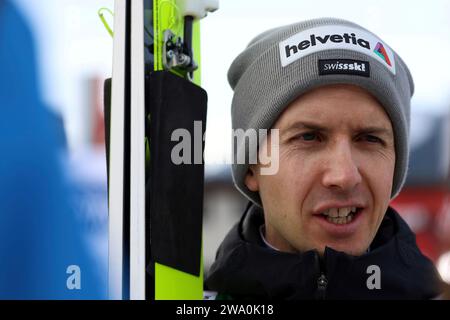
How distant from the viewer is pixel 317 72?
1.92m

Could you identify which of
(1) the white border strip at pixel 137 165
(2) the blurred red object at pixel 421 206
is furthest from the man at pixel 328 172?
(2) the blurred red object at pixel 421 206

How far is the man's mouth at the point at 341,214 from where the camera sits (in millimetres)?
1922

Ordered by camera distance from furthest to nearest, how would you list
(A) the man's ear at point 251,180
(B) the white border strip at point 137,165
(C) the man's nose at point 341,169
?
(A) the man's ear at point 251,180, (C) the man's nose at point 341,169, (B) the white border strip at point 137,165

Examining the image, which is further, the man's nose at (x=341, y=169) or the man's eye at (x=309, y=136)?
the man's eye at (x=309, y=136)

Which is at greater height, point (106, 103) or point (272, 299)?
point (106, 103)

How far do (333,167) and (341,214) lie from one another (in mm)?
149

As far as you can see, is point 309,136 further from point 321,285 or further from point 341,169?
point 321,285

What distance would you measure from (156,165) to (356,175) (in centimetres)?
57

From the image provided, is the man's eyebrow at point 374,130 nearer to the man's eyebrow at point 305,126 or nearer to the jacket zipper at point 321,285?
the man's eyebrow at point 305,126

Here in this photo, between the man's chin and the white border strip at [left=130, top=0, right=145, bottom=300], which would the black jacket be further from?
the white border strip at [left=130, top=0, right=145, bottom=300]

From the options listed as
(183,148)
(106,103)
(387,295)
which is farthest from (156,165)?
(387,295)

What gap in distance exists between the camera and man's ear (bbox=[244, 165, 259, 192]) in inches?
85.1

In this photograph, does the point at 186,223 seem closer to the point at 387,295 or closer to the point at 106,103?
the point at 106,103
